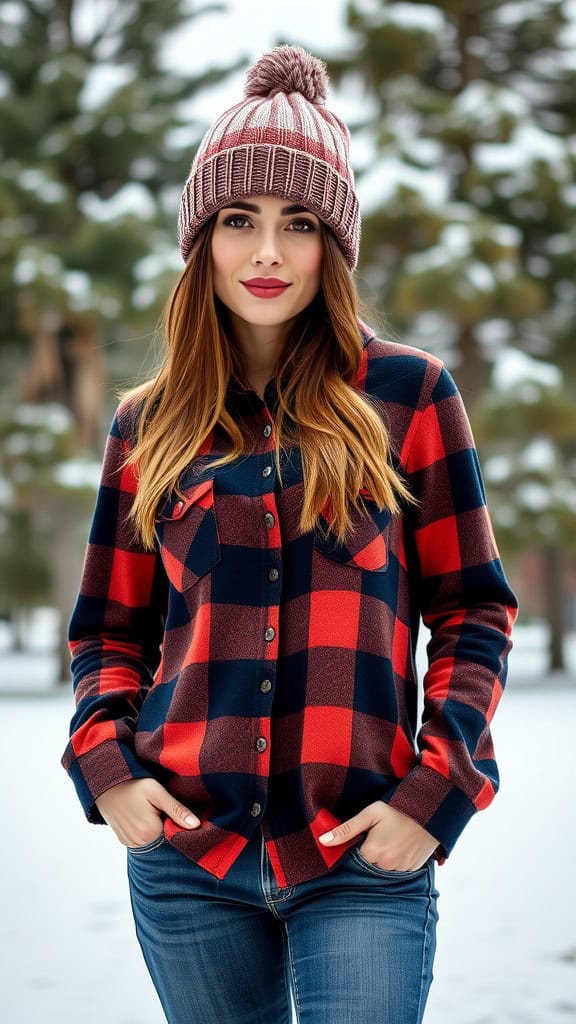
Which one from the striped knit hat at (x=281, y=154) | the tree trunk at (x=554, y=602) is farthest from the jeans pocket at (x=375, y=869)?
the tree trunk at (x=554, y=602)

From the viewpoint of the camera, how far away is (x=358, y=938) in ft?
4.88

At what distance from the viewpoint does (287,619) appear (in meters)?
1.63

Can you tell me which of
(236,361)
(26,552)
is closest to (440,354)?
(26,552)

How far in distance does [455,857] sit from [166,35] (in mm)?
11686

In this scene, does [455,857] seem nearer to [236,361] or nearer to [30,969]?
[30,969]

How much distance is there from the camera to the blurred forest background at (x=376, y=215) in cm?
1181

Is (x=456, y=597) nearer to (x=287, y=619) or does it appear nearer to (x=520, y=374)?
(x=287, y=619)

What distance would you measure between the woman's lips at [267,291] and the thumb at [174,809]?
0.75 m

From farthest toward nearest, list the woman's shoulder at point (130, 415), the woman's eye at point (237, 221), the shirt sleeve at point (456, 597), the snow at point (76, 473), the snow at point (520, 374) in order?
the snow at point (76, 473) < the snow at point (520, 374) < the woman's shoulder at point (130, 415) < the woman's eye at point (237, 221) < the shirt sleeve at point (456, 597)

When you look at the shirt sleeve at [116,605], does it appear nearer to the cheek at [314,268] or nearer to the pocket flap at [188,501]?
the pocket flap at [188,501]

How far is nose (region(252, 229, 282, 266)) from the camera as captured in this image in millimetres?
1712

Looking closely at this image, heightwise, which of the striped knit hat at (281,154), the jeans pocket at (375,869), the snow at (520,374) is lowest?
the jeans pocket at (375,869)

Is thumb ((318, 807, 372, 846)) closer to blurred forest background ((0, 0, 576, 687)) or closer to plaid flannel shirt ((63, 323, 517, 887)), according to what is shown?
plaid flannel shirt ((63, 323, 517, 887))

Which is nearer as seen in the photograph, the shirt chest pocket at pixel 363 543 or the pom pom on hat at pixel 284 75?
the shirt chest pocket at pixel 363 543
